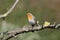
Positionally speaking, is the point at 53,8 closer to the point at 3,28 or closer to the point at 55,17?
the point at 55,17

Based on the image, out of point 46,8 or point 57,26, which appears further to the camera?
point 46,8

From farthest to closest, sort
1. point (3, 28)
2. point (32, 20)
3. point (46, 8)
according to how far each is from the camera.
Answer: point (46, 8)
point (3, 28)
point (32, 20)

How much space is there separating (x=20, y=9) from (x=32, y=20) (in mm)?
3958

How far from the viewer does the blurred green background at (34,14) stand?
7652 mm

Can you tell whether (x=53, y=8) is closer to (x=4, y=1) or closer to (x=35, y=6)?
(x=35, y=6)

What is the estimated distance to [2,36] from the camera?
3891 millimetres

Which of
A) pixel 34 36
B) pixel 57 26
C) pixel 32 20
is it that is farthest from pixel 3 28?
pixel 57 26

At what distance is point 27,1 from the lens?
32.5 feet

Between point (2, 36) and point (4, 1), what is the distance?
18.1 ft

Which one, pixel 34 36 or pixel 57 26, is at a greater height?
pixel 57 26

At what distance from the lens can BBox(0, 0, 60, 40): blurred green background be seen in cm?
765

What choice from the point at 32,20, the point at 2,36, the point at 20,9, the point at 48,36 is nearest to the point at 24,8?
the point at 20,9

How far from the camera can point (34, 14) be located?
29.0 feet

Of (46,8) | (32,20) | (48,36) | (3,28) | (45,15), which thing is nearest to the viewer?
(32,20)
